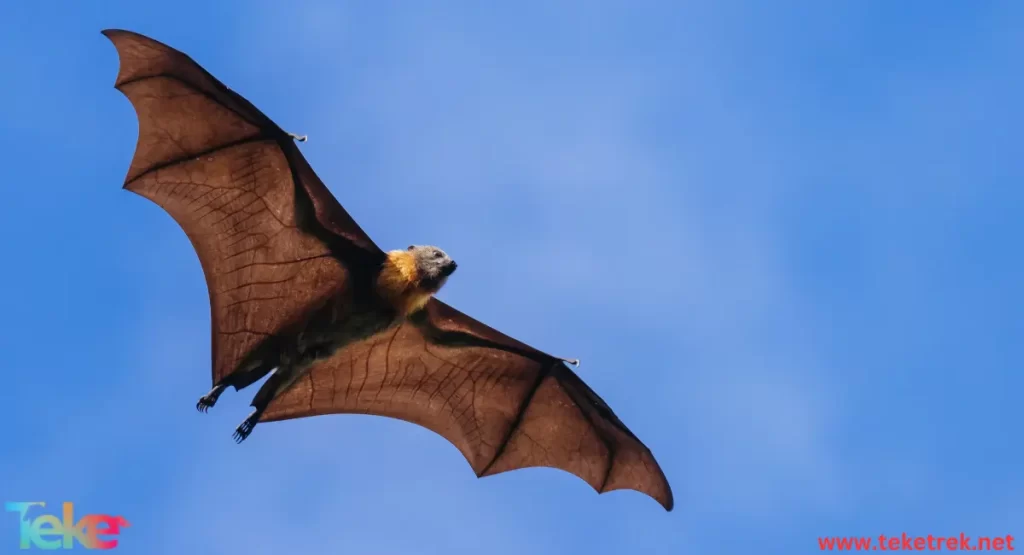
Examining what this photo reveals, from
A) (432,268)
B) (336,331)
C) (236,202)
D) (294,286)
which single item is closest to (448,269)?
(432,268)

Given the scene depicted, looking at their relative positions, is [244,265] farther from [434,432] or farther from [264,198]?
[434,432]

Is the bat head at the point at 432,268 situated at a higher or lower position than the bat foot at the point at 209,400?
higher

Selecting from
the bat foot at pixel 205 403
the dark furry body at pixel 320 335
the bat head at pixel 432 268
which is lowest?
the bat foot at pixel 205 403

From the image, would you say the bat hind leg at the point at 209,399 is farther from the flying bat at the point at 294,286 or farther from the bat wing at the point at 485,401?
the bat wing at the point at 485,401

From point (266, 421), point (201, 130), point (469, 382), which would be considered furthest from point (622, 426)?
point (201, 130)

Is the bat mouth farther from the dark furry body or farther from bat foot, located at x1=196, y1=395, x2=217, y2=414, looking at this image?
bat foot, located at x1=196, y1=395, x2=217, y2=414

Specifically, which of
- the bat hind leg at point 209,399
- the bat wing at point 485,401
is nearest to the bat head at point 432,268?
the bat wing at point 485,401

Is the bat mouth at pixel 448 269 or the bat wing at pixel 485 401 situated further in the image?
the bat wing at pixel 485 401
